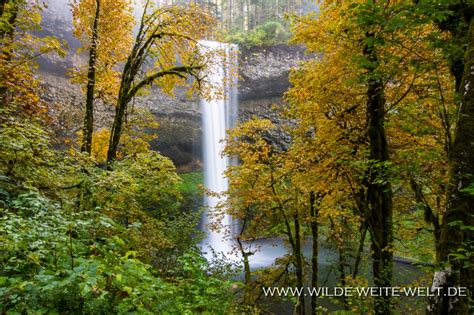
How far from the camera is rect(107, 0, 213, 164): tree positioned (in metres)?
9.30

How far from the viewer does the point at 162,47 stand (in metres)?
10.2

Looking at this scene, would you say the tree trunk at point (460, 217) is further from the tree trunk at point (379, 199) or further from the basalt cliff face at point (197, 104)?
the basalt cliff face at point (197, 104)

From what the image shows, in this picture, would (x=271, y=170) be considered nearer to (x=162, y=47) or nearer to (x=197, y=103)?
(x=162, y=47)

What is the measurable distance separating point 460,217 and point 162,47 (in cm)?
969

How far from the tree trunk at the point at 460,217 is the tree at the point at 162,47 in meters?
7.70

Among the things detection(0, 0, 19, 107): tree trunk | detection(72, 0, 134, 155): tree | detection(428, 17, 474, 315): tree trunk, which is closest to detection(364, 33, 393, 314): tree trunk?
detection(428, 17, 474, 315): tree trunk

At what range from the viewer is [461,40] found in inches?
160

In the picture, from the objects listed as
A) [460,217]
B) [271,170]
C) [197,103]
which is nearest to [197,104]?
[197,103]

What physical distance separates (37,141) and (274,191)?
767 centimetres

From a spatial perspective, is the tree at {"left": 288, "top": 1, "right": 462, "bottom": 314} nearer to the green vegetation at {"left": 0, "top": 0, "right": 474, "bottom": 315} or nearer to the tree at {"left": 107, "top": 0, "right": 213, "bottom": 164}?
the green vegetation at {"left": 0, "top": 0, "right": 474, "bottom": 315}

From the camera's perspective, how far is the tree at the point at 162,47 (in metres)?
9.30

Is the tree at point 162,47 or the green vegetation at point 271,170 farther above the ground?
the tree at point 162,47

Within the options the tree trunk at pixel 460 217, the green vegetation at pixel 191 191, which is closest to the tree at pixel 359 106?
the tree trunk at pixel 460 217

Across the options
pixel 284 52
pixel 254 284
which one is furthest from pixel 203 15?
pixel 284 52
